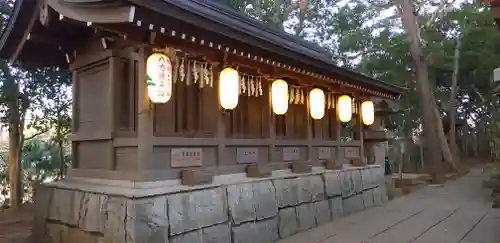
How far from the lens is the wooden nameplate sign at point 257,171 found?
616 cm

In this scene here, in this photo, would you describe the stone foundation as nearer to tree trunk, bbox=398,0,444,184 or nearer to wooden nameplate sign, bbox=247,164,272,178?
wooden nameplate sign, bbox=247,164,272,178

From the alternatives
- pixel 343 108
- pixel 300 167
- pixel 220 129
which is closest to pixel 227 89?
pixel 220 129

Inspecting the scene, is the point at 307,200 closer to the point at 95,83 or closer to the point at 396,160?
the point at 95,83

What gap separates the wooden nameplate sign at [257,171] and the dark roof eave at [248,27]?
2072 mm

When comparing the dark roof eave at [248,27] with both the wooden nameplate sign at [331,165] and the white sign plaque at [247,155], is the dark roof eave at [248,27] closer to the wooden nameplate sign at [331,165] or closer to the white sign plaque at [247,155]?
the white sign plaque at [247,155]

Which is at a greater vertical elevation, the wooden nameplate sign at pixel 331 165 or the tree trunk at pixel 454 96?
the tree trunk at pixel 454 96

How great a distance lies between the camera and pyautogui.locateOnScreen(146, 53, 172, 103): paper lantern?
461 cm

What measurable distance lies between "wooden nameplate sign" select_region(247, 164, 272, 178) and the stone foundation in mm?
120

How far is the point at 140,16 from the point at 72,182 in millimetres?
3152

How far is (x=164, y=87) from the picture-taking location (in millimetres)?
4699

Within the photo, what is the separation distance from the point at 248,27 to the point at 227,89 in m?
2.51

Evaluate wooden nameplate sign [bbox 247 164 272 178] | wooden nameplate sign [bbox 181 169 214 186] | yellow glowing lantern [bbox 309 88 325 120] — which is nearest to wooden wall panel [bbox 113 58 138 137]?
wooden nameplate sign [bbox 181 169 214 186]

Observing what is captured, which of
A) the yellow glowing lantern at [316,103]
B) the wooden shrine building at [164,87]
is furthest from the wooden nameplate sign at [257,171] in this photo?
the yellow glowing lantern at [316,103]

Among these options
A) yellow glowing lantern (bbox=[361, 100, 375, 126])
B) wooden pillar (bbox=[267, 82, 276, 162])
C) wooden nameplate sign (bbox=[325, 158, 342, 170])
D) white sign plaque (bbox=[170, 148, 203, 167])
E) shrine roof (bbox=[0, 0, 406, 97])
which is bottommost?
wooden nameplate sign (bbox=[325, 158, 342, 170])
